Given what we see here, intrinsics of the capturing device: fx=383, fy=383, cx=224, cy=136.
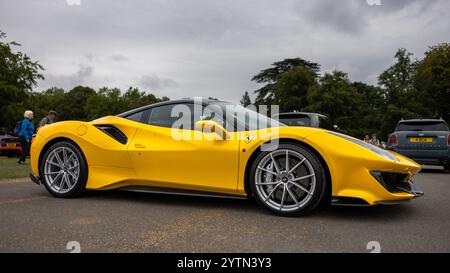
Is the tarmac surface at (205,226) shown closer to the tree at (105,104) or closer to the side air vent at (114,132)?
the side air vent at (114,132)

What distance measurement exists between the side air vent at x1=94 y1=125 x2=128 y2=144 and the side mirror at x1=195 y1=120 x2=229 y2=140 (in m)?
1.15

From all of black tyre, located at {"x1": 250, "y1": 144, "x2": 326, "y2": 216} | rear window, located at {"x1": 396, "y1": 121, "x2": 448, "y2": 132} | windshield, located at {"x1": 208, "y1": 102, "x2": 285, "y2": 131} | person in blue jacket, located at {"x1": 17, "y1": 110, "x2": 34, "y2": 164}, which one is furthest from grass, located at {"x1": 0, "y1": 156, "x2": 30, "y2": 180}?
rear window, located at {"x1": 396, "y1": 121, "x2": 448, "y2": 132}

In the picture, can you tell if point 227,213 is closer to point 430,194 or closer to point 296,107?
point 430,194

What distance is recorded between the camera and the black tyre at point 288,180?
353 cm

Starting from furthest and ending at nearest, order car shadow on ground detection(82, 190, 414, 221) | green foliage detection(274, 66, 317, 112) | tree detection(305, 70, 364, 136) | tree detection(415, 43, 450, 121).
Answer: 1. green foliage detection(274, 66, 317, 112)
2. tree detection(305, 70, 364, 136)
3. tree detection(415, 43, 450, 121)
4. car shadow on ground detection(82, 190, 414, 221)

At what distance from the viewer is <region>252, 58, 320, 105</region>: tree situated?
60.8 m

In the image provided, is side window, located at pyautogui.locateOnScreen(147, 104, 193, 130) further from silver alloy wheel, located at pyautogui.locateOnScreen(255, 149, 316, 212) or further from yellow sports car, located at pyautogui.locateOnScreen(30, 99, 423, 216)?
silver alloy wheel, located at pyautogui.locateOnScreen(255, 149, 316, 212)

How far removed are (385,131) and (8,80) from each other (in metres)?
37.0

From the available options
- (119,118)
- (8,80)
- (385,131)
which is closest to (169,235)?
(119,118)

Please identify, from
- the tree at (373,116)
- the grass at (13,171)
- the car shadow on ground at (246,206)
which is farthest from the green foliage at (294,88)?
the car shadow on ground at (246,206)

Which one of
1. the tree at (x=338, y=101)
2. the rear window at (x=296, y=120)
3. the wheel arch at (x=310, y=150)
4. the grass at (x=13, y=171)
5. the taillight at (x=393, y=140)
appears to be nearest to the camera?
the wheel arch at (x=310, y=150)

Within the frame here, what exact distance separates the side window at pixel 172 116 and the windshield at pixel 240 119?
0.31m

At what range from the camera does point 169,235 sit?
116 inches

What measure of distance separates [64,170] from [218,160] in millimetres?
2145
